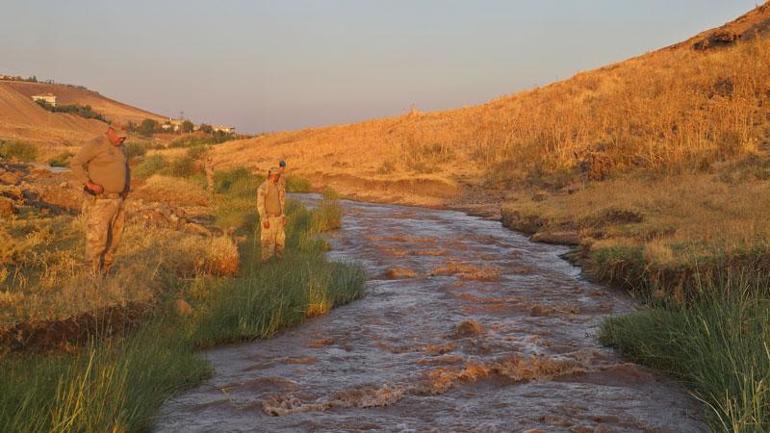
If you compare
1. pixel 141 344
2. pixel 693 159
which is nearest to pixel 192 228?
pixel 141 344

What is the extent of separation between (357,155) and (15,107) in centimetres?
7647

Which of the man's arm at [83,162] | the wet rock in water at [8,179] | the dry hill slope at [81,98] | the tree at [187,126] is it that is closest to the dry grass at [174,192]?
the wet rock in water at [8,179]

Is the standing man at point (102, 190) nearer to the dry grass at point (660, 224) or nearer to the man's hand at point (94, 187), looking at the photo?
the man's hand at point (94, 187)

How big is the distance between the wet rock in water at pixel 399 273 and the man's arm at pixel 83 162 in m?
4.95

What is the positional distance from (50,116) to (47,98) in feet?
79.6

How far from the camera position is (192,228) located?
1384 cm

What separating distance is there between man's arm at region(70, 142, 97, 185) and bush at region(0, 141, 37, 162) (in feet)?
138

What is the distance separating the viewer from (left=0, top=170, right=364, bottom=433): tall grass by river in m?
4.03

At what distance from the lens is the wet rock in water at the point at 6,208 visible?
500 inches

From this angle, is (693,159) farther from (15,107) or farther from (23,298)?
(15,107)

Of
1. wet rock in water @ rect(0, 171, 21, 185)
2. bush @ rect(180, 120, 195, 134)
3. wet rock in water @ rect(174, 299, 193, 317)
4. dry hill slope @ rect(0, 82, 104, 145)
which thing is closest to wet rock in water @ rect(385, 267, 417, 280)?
wet rock in water @ rect(174, 299, 193, 317)

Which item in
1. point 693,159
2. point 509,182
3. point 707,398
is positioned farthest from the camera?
point 509,182

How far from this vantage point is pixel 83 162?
8.53m

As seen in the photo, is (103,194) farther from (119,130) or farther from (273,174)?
(273,174)
